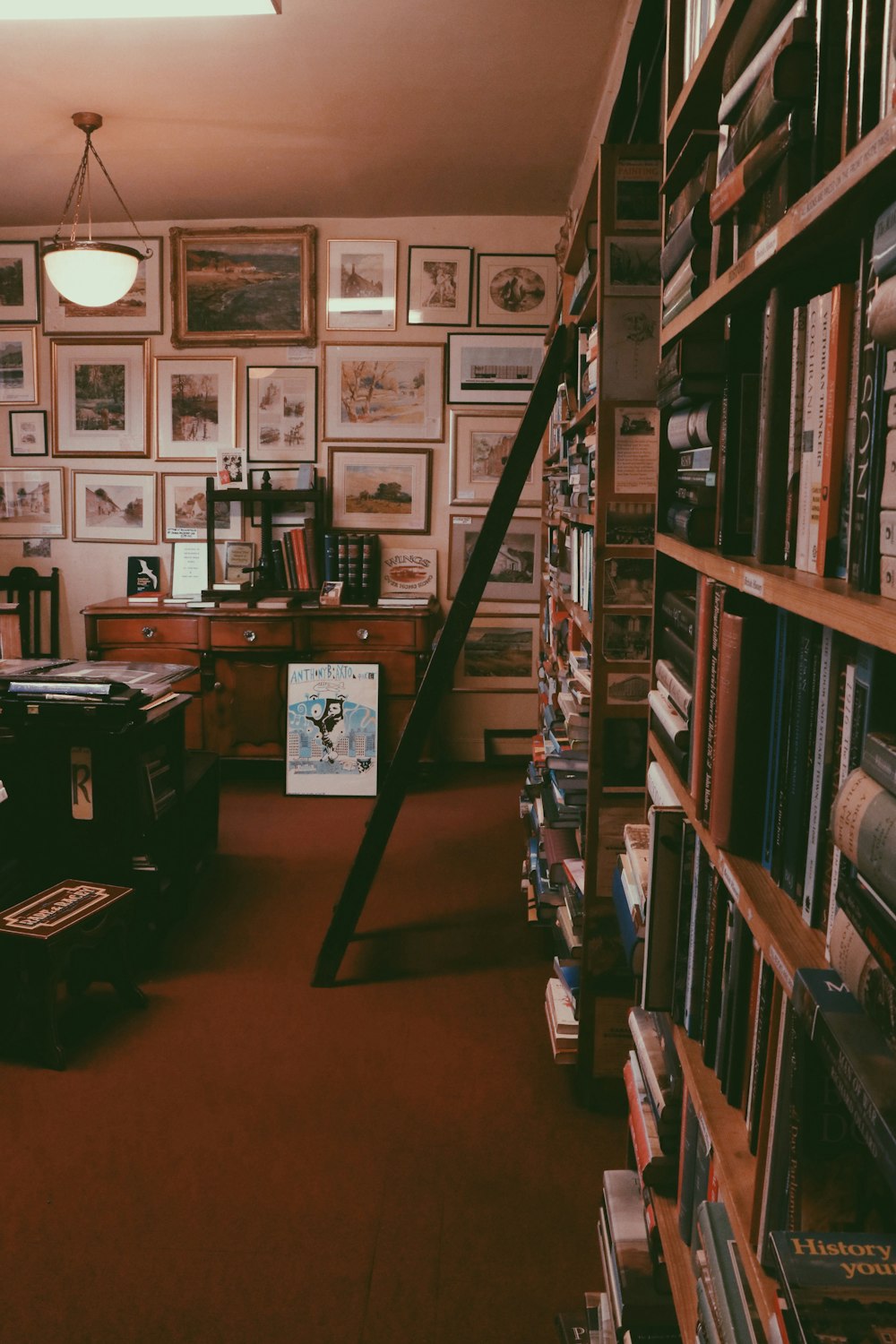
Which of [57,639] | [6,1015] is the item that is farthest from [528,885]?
[57,639]

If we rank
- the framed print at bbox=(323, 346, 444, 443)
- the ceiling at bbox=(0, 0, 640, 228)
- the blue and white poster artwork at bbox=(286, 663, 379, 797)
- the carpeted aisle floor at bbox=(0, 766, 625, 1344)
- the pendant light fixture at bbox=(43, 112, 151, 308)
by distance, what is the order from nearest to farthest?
the carpeted aisle floor at bbox=(0, 766, 625, 1344)
the ceiling at bbox=(0, 0, 640, 228)
the pendant light fixture at bbox=(43, 112, 151, 308)
the blue and white poster artwork at bbox=(286, 663, 379, 797)
the framed print at bbox=(323, 346, 444, 443)

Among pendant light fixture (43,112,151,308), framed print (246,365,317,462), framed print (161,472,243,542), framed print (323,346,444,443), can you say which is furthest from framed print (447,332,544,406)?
pendant light fixture (43,112,151,308)

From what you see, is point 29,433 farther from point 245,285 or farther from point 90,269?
point 90,269

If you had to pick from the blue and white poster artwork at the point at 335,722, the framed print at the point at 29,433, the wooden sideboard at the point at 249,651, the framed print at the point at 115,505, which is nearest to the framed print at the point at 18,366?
the framed print at the point at 29,433

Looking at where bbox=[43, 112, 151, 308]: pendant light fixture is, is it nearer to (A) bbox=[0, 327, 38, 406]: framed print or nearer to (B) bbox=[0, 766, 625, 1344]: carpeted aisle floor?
(A) bbox=[0, 327, 38, 406]: framed print

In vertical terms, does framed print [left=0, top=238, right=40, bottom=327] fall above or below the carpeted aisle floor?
above

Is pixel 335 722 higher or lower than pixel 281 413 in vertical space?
lower

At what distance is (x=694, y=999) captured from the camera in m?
1.09

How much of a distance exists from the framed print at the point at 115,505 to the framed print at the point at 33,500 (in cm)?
9

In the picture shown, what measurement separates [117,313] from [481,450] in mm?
2033

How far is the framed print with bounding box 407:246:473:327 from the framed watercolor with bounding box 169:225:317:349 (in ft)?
1.68

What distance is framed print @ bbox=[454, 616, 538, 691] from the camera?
517 centimetres

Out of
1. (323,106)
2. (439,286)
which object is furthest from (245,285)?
(323,106)

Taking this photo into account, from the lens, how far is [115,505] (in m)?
5.21
